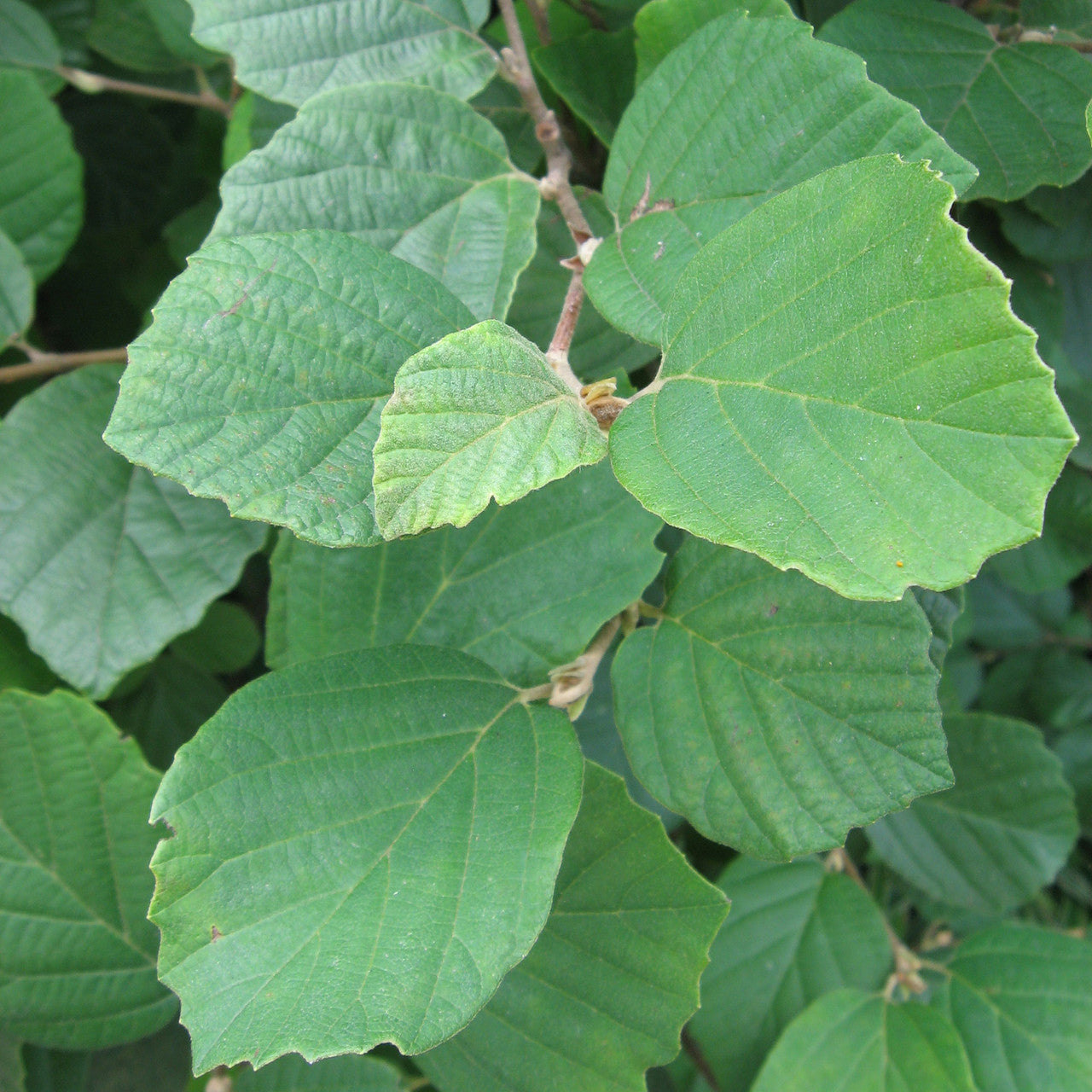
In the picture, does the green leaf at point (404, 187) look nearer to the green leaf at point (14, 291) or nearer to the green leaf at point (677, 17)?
the green leaf at point (677, 17)

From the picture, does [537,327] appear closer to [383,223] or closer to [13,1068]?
[383,223]

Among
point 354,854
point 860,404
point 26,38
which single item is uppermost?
point 26,38

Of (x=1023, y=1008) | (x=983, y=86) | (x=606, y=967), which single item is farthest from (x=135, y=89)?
(x=1023, y=1008)

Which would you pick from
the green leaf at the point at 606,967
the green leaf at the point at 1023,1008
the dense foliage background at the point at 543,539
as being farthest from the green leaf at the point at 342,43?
the green leaf at the point at 1023,1008

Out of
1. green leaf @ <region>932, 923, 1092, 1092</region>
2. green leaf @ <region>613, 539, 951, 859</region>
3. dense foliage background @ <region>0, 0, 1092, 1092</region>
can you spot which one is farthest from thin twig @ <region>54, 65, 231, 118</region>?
green leaf @ <region>932, 923, 1092, 1092</region>

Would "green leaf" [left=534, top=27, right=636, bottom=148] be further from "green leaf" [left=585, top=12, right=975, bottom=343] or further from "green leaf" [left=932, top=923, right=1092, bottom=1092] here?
"green leaf" [left=932, top=923, right=1092, bottom=1092]

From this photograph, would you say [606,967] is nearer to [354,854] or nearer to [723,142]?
[354,854]

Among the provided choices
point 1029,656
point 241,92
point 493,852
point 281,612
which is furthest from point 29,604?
point 1029,656
